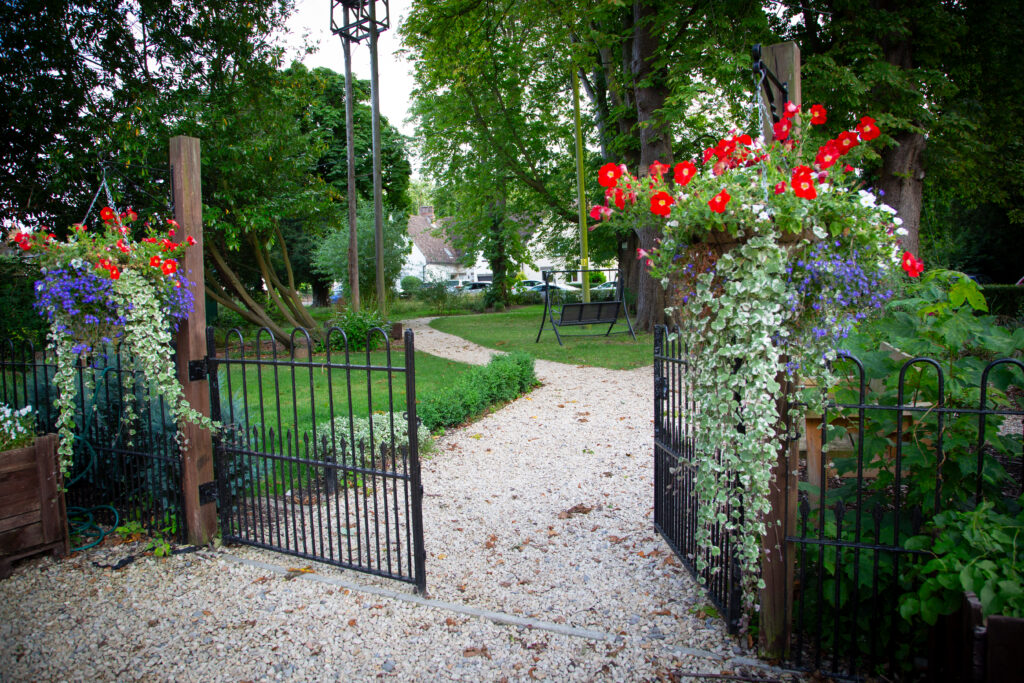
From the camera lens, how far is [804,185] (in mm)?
2143

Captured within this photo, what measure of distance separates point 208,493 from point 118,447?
842 millimetres

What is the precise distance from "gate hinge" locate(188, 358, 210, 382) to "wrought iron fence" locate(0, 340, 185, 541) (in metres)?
0.36

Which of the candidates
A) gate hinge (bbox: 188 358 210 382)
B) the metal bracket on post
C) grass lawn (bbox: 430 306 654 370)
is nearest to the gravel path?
gate hinge (bbox: 188 358 210 382)

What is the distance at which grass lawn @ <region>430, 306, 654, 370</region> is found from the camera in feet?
36.3

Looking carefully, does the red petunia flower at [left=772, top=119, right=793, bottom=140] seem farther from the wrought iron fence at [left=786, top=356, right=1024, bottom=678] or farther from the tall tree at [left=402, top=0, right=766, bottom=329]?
the tall tree at [left=402, top=0, right=766, bottom=329]

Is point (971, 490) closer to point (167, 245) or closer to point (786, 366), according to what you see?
point (786, 366)

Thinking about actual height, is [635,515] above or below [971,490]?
below

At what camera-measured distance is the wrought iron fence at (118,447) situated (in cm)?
398

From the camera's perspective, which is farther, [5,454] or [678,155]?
[678,155]

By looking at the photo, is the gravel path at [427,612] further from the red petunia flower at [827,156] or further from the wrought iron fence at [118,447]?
the red petunia flower at [827,156]

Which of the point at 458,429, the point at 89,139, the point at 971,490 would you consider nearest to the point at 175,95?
the point at 89,139

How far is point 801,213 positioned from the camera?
2.16 metres

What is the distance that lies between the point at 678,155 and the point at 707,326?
13.4 m

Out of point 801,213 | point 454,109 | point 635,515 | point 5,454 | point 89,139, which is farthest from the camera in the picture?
point 454,109
